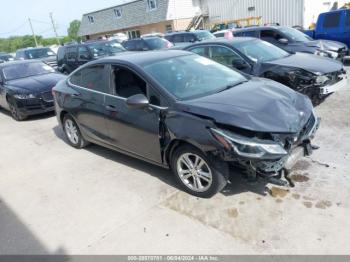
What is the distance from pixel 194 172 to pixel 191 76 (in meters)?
1.36

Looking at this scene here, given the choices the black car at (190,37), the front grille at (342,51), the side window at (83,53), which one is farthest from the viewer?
the black car at (190,37)

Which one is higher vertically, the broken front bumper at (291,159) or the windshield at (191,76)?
the windshield at (191,76)

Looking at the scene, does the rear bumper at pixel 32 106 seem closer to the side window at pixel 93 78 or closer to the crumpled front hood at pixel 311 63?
the side window at pixel 93 78

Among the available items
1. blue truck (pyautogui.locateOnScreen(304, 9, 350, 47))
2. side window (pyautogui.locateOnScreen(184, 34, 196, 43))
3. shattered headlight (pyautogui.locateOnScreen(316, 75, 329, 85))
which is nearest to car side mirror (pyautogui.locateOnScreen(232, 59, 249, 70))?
shattered headlight (pyautogui.locateOnScreen(316, 75, 329, 85))

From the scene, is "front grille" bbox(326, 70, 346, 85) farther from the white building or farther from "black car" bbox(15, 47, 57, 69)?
the white building

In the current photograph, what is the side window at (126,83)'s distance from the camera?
14.4 ft

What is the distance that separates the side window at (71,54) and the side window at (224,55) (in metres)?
7.57

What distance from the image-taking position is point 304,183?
3.97m

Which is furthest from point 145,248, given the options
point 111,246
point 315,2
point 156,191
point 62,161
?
point 315,2

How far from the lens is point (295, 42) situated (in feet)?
33.9

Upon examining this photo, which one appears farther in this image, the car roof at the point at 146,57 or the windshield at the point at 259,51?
the windshield at the point at 259,51

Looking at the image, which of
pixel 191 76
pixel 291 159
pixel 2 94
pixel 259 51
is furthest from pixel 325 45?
pixel 2 94

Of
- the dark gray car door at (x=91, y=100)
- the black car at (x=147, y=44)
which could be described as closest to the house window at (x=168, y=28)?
the black car at (x=147, y=44)

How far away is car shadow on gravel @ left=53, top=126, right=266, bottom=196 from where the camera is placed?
13.0 ft
